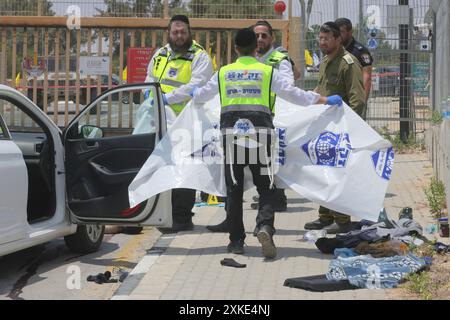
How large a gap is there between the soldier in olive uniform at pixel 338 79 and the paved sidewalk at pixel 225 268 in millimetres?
389

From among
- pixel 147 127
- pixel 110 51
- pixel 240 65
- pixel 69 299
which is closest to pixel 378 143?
pixel 240 65

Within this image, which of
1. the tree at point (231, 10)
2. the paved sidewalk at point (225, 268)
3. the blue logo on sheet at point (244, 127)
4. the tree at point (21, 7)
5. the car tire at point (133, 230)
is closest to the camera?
the paved sidewalk at point (225, 268)

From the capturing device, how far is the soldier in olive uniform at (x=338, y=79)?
8938 mm

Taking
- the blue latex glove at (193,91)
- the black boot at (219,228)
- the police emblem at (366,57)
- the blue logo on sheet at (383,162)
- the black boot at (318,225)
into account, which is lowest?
the black boot at (219,228)

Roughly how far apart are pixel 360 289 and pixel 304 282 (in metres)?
0.43

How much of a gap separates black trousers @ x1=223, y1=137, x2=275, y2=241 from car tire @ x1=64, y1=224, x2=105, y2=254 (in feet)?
4.71

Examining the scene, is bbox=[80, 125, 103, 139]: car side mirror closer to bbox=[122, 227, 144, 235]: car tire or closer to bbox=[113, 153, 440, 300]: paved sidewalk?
bbox=[113, 153, 440, 300]: paved sidewalk

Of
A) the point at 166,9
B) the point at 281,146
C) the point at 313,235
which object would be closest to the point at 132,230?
the point at 313,235

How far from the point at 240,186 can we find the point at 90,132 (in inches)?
60.7

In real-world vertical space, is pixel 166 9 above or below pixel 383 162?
above

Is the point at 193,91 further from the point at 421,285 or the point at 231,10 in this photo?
the point at 231,10

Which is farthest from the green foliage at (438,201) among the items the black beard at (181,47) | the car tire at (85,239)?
the car tire at (85,239)

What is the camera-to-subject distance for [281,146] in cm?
834

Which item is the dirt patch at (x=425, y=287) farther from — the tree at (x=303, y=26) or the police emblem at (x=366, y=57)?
the tree at (x=303, y=26)
